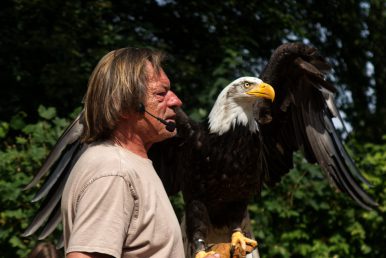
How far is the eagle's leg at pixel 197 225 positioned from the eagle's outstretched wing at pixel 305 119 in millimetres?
901

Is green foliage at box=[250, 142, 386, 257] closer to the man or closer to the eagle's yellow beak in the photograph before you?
the eagle's yellow beak

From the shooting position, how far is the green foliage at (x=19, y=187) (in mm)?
5531

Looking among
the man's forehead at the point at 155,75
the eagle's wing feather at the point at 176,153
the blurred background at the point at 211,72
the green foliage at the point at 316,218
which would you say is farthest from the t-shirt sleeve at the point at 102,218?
the green foliage at the point at 316,218

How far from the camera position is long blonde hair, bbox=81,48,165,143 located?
184 centimetres

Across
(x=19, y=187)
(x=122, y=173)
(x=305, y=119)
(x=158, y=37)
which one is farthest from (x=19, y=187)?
(x=122, y=173)

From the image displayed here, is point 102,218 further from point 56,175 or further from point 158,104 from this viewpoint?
point 56,175

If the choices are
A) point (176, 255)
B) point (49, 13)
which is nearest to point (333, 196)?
point (49, 13)

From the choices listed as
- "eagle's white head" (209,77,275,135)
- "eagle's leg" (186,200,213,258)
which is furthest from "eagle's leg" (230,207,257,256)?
"eagle's white head" (209,77,275,135)

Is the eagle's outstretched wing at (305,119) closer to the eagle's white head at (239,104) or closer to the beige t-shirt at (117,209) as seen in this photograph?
the eagle's white head at (239,104)

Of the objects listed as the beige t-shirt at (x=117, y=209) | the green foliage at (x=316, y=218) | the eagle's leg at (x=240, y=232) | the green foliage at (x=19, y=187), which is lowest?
the green foliage at (x=316, y=218)

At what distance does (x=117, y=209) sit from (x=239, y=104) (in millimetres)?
2579

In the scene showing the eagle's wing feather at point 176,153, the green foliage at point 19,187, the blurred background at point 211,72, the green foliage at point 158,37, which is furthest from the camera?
the green foliage at point 158,37

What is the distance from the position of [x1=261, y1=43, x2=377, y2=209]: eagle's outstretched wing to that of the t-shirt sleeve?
2989mm

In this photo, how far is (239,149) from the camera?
13.6 ft
